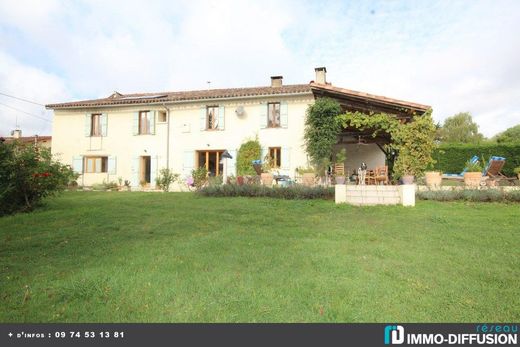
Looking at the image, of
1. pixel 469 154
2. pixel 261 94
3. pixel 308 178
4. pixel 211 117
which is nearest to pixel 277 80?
pixel 261 94

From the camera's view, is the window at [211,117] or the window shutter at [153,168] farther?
the window shutter at [153,168]

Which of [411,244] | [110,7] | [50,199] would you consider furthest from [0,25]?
[411,244]

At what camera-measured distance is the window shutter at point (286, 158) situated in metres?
15.5

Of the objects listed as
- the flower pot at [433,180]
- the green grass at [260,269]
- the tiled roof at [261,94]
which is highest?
the tiled roof at [261,94]

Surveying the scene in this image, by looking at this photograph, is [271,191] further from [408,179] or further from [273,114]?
[273,114]

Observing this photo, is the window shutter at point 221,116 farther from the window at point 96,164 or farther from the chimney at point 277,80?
the window at point 96,164

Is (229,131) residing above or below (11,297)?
above

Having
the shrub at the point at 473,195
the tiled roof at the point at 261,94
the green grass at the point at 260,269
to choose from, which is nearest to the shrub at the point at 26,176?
the green grass at the point at 260,269

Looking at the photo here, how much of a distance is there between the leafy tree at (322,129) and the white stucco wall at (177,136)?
2.88 feet

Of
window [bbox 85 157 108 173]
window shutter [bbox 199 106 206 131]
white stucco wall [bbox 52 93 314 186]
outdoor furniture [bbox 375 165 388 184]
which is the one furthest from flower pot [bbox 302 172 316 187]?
window [bbox 85 157 108 173]

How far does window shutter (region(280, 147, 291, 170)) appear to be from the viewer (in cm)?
1548

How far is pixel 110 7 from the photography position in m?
9.14

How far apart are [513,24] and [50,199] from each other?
14138 mm

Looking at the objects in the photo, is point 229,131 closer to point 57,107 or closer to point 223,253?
point 57,107
